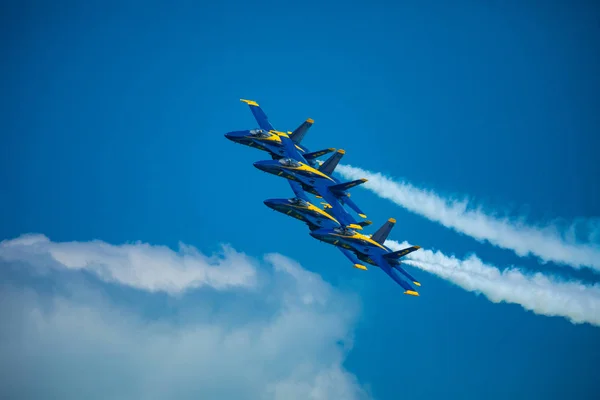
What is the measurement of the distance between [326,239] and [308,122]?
22611 millimetres

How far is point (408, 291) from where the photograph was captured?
99000 mm

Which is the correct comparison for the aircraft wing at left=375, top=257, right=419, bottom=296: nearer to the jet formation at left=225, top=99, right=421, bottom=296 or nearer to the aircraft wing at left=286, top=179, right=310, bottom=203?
the jet formation at left=225, top=99, right=421, bottom=296

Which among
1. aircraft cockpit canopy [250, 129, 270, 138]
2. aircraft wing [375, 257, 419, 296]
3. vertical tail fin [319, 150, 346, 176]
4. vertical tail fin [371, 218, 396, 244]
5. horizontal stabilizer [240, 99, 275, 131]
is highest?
horizontal stabilizer [240, 99, 275, 131]

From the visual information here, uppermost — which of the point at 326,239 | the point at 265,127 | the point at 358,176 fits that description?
the point at 358,176

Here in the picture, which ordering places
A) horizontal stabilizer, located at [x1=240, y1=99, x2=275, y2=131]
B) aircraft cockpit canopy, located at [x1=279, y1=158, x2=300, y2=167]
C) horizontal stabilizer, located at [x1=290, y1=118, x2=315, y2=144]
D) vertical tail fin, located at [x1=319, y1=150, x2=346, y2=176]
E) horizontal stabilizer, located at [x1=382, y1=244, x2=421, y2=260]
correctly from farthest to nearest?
1. horizontal stabilizer, located at [x1=240, y1=99, x2=275, y2=131]
2. horizontal stabilizer, located at [x1=290, y1=118, x2=315, y2=144]
3. vertical tail fin, located at [x1=319, y1=150, x2=346, y2=176]
4. aircraft cockpit canopy, located at [x1=279, y1=158, x2=300, y2=167]
5. horizontal stabilizer, located at [x1=382, y1=244, x2=421, y2=260]

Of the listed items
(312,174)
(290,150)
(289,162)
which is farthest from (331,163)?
(289,162)

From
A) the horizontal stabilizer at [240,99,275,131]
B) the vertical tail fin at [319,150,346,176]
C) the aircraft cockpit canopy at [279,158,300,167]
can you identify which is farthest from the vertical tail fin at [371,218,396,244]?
the horizontal stabilizer at [240,99,275,131]

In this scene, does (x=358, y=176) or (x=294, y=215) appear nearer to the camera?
(x=294, y=215)

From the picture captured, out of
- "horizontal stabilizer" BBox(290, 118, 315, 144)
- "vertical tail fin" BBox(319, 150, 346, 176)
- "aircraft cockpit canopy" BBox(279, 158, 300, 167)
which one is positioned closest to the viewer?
"aircraft cockpit canopy" BBox(279, 158, 300, 167)

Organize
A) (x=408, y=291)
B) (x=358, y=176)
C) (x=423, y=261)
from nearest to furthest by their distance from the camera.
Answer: (x=408, y=291) < (x=423, y=261) < (x=358, y=176)

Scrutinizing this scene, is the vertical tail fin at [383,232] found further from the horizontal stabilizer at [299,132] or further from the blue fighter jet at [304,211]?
the horizontal stabilizer at [299,132]

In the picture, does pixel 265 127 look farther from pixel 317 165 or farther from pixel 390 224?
pixel 390 224

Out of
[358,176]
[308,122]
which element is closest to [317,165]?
[308,122]

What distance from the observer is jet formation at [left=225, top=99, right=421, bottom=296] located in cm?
10050
